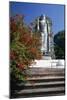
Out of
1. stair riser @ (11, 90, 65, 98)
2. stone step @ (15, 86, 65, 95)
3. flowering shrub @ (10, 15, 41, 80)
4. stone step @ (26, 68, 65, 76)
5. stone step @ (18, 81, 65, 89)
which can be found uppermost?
flowering shrub @ (10, 15, 41, 80)

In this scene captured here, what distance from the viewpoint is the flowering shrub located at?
288 centimetres

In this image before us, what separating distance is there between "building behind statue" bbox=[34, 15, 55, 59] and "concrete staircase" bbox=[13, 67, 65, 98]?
164 mm

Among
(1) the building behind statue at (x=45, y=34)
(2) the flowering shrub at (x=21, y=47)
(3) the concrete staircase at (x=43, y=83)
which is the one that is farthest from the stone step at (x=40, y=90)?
(1) the building behind statue at (x=45, y=34)

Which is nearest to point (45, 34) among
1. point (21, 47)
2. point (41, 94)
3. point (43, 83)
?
point (21, 47)

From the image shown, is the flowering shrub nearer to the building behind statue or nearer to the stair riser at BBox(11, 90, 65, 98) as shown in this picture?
the building behind statue

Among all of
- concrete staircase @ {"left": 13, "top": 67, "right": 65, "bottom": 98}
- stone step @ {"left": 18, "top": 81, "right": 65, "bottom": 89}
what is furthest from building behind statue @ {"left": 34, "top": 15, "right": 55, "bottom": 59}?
stone step @ {"left": 18, "top": 81, "right": 65, "bottom": 89}

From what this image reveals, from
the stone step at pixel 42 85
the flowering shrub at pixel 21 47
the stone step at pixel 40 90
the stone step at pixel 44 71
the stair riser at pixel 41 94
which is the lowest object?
the stair riser at pixel 41 94

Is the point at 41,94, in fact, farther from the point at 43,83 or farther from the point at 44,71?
the point at 44,71

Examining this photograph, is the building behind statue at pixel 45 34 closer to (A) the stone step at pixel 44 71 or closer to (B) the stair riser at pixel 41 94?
(A) the stone step at pixel 44 71

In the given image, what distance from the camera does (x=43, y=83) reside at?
3.00 meters

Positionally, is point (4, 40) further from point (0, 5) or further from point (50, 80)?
point (50, 80)

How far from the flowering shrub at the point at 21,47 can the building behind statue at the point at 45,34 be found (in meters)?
0.06

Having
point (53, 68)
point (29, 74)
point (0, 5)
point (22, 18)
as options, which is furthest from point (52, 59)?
point (0, 5)

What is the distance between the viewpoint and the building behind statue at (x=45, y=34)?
2977mm
